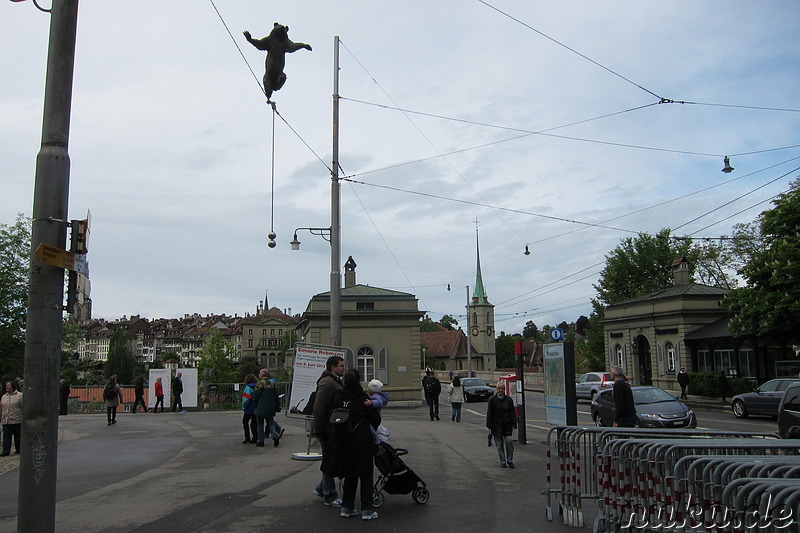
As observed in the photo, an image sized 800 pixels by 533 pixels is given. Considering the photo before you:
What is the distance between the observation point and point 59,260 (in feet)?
19.3

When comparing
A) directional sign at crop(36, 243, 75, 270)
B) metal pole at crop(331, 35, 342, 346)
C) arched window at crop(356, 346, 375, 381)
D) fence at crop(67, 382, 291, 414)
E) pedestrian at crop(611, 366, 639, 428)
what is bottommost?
fence at crop(67, 382, 291, 414)

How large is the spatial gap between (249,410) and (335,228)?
16.4 ft

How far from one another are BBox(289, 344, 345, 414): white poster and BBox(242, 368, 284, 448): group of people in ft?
3.99

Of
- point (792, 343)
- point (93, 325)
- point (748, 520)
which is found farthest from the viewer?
point (93, 325)

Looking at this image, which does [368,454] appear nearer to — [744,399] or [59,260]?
[59,260]

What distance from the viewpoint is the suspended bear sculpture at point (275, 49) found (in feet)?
37.7

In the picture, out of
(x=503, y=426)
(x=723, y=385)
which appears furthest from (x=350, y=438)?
(x=723, y=385)

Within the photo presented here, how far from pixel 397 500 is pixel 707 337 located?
37.9 meters

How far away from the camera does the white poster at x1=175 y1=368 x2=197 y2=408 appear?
109 ft

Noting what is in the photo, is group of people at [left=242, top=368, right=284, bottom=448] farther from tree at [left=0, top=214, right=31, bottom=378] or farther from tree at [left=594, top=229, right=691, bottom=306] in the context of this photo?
tree at [left=594, top=229, right=691, bottom=306]

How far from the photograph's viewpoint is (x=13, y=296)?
55.2 meters

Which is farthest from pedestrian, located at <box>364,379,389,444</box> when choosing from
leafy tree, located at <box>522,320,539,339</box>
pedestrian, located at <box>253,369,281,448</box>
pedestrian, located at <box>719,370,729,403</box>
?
leafy tree, located at <box>522,320,539,339</box>

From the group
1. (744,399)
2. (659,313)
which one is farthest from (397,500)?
(659,313)

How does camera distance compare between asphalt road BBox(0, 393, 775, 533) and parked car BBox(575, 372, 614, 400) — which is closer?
asphalt road BBox(0, 393, 775, 533)
